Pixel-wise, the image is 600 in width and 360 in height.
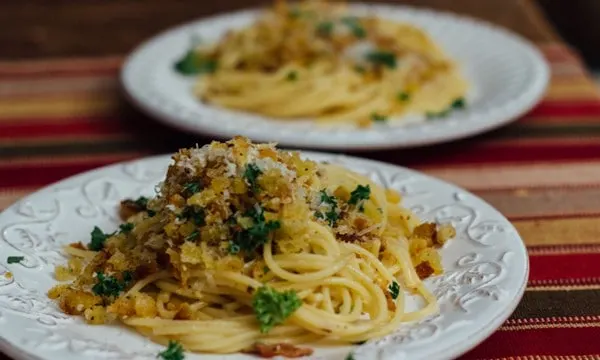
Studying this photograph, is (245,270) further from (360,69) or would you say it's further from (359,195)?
(360,69)

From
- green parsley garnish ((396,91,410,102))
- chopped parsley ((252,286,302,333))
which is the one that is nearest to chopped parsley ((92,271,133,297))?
chopped parsley ((252,286,302,333))

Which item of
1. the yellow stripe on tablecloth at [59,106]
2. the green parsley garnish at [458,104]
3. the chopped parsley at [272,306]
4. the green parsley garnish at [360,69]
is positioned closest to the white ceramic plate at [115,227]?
the chopped parsley at [272,306]

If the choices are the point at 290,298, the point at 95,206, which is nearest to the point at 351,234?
the point at 290,298

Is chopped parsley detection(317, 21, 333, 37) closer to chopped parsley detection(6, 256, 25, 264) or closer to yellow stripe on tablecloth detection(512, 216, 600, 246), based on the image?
yellow stripe on tablecloth detection(512, 216, 600, 246)

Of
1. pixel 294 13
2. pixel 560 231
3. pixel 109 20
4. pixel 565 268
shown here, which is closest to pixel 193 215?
pixel 565 268

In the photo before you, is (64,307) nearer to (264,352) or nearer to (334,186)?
(264,352)
